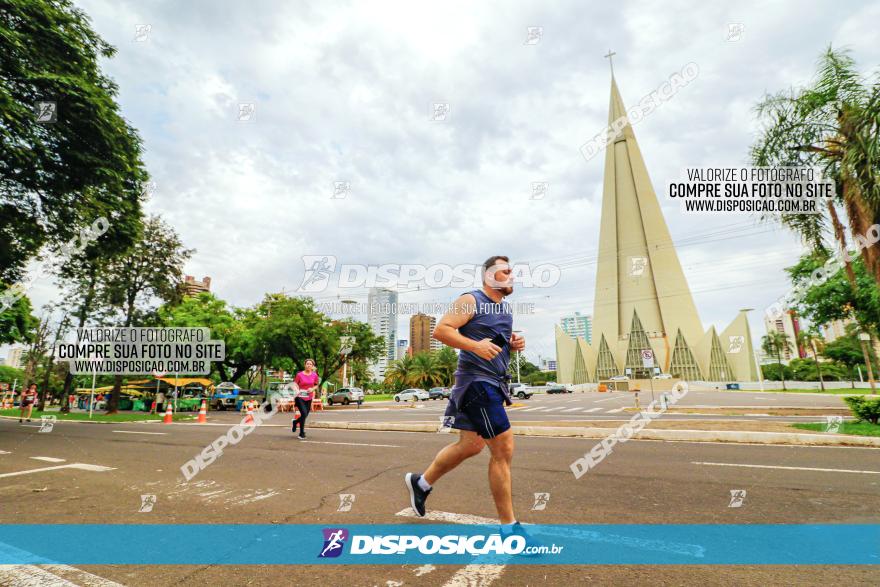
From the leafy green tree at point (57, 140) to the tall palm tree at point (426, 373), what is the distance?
173 feet

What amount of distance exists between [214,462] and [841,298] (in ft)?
102

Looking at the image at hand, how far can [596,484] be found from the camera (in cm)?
468

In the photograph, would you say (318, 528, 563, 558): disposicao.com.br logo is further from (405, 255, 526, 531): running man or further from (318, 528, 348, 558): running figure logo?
(405, 255, 526, 531): running man

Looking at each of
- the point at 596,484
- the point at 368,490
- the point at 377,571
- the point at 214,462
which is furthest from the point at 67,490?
the point at 596,484

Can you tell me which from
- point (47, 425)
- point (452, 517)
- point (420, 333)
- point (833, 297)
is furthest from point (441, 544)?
point (420, 333)

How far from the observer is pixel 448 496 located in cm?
416

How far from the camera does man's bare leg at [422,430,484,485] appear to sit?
3072 mm

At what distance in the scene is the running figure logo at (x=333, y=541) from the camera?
9.14ft

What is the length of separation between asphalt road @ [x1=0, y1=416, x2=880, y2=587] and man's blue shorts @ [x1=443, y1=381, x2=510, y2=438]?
83 centimetres

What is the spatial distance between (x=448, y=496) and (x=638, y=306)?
84.3 meters

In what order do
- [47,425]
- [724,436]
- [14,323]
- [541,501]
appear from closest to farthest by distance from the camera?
1. [541,501]
2. [724,436]
3. [47,425]
4. [14,323]

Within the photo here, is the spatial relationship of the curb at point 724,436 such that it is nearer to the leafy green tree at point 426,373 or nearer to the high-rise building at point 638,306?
the leafy green tree at point 426,373

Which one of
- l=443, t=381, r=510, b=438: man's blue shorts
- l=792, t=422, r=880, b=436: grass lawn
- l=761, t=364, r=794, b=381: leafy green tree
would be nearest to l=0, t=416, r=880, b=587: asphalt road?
l=443, t=381, r=510, b=438: man's blue shorts

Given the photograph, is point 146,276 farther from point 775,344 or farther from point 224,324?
point 775,344
